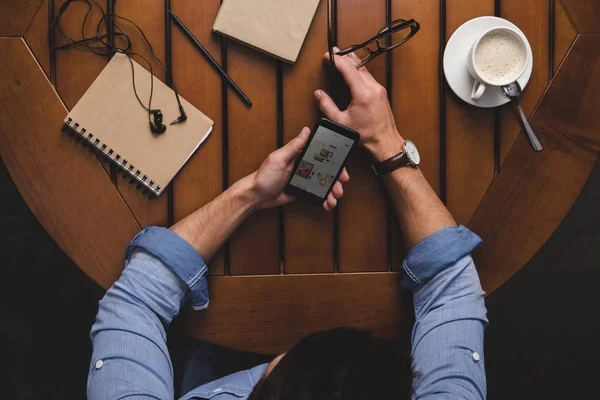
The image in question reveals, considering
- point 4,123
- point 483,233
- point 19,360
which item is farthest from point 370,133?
point 19,360

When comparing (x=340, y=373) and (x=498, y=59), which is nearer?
(x=340, y=373)

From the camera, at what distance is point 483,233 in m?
0.86

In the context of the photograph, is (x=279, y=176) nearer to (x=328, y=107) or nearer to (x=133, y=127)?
(x=328, y=107)

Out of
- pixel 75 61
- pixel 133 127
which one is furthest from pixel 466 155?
pixel 75 61

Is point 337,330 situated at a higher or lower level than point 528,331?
higher

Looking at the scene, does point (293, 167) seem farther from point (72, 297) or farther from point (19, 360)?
point (19, 360)

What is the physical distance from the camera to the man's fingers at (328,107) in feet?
2.71

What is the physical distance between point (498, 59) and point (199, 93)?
0.48 meters

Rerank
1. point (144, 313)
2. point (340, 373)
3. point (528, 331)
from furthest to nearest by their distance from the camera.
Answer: point (528, 331) → point (144, 313) → point (340, 373)

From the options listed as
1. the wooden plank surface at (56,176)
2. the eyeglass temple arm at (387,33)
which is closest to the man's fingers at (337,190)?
the eyeglass temple arm at (387,33)

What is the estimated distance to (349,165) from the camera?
2.82 feet

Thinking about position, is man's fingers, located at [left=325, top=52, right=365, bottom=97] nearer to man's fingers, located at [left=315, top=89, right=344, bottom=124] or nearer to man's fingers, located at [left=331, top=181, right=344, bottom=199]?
man's fingers, located at [left=315, top=89, right=344, bottom=124]

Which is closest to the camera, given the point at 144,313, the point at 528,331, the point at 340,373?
the point at 340,373

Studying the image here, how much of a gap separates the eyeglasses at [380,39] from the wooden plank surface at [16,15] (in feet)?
1.55
